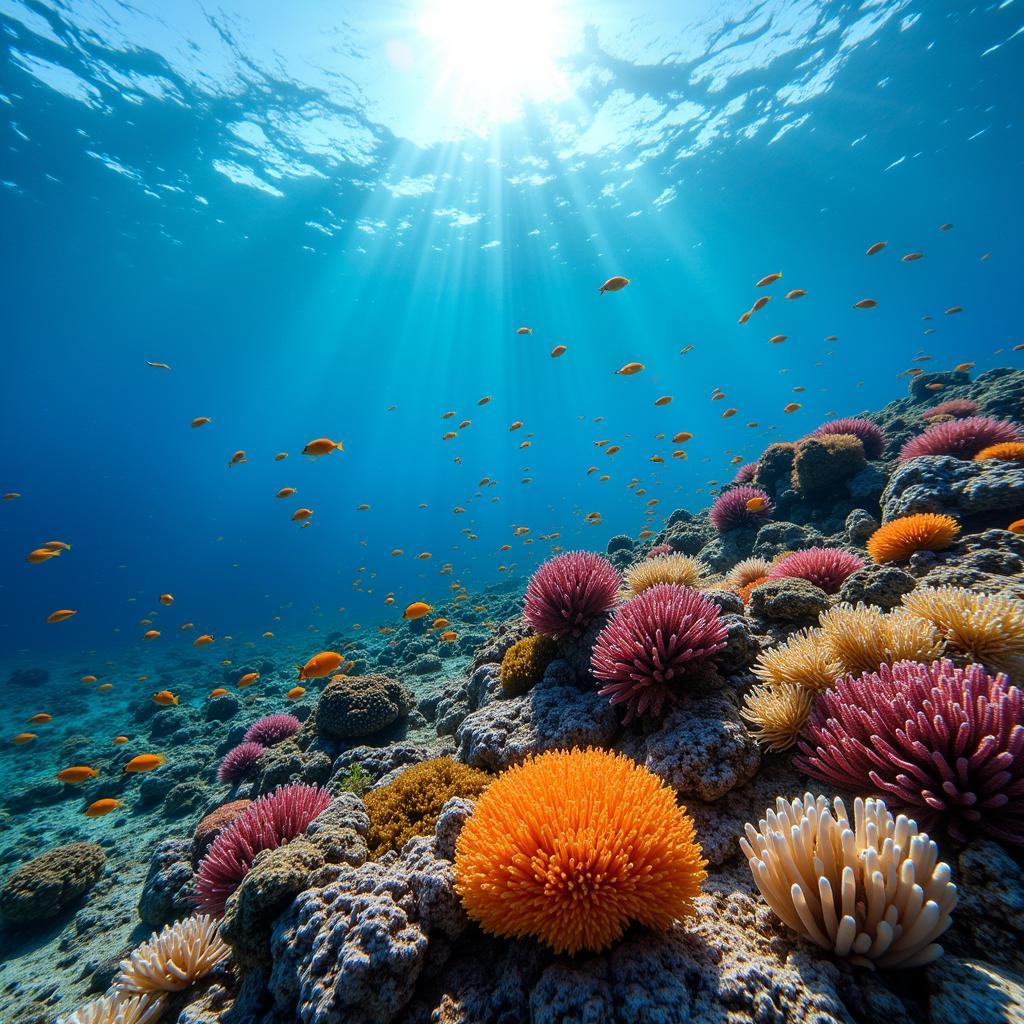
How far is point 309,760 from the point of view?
255 inches

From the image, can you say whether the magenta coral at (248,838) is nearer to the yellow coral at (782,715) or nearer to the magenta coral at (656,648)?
the magenta coral at (656,648)

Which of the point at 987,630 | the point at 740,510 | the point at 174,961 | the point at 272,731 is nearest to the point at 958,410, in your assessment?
the point at 740,510

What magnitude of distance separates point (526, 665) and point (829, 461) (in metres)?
8.41

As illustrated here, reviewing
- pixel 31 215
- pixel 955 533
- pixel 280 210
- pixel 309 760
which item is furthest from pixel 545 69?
pixel 31 215

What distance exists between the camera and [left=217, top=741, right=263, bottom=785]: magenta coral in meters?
8.28

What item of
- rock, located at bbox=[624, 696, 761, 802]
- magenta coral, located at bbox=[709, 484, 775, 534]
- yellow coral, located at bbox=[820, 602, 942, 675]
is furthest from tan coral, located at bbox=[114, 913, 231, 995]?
magenta coral, located at bbox=[709, 484, 775, 534]

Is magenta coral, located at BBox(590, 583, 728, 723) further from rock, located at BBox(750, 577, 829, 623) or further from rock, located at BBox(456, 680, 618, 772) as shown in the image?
rock, located at BBox(750, 577, 829, 623)

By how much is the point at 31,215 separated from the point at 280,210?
17.0m

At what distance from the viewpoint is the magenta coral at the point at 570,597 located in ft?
15.1

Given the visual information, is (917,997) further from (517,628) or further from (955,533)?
(517,628)

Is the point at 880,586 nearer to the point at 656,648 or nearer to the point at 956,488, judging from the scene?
the point at 656,648

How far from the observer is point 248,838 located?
12.1ft

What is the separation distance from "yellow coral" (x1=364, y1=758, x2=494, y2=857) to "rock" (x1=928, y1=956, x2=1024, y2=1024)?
2.63 meters

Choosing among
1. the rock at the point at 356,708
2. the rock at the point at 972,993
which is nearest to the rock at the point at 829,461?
the rock at the point at 972,993
